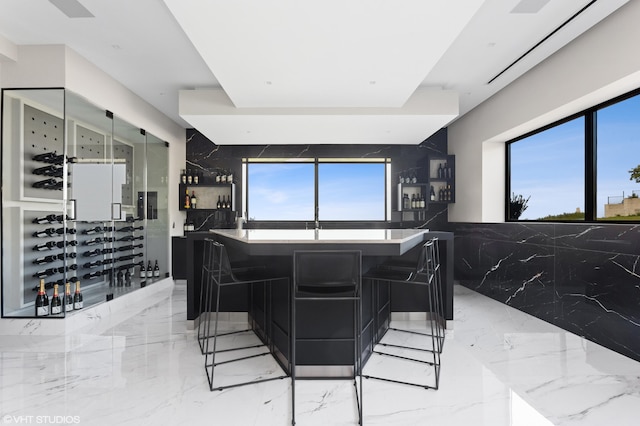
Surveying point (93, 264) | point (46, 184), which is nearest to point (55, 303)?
point (93, 264)

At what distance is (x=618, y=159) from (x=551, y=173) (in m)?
1.03

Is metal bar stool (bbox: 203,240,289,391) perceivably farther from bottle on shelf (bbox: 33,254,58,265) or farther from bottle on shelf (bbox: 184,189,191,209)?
bottle on shelf (bbox: 184,189,191,209)

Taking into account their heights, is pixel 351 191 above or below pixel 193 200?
above

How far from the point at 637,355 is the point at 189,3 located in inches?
158

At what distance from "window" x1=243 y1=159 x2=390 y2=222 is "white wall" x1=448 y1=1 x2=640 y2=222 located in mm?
1418

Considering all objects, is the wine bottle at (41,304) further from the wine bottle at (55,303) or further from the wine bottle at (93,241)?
the wine bottle at (93,241)

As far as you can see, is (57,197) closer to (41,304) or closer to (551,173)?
(41,304)

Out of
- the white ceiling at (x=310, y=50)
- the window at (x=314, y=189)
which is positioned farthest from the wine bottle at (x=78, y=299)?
the window at (x=314, y=189)

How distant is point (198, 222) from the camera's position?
6938 millimetres

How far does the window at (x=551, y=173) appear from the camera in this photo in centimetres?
409

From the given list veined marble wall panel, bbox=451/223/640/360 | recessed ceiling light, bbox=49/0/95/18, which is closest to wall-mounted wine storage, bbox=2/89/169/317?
recessed ceiling light, bbox=49/0/95/18

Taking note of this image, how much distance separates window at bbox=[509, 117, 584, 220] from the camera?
13.4 feet

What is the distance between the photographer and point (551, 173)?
14.9ft

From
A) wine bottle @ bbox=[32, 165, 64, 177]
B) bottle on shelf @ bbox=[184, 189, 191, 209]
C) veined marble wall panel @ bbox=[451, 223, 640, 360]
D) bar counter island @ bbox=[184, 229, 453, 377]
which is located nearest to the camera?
bar counter island @ bbox=[184, 229, 453, 377]
